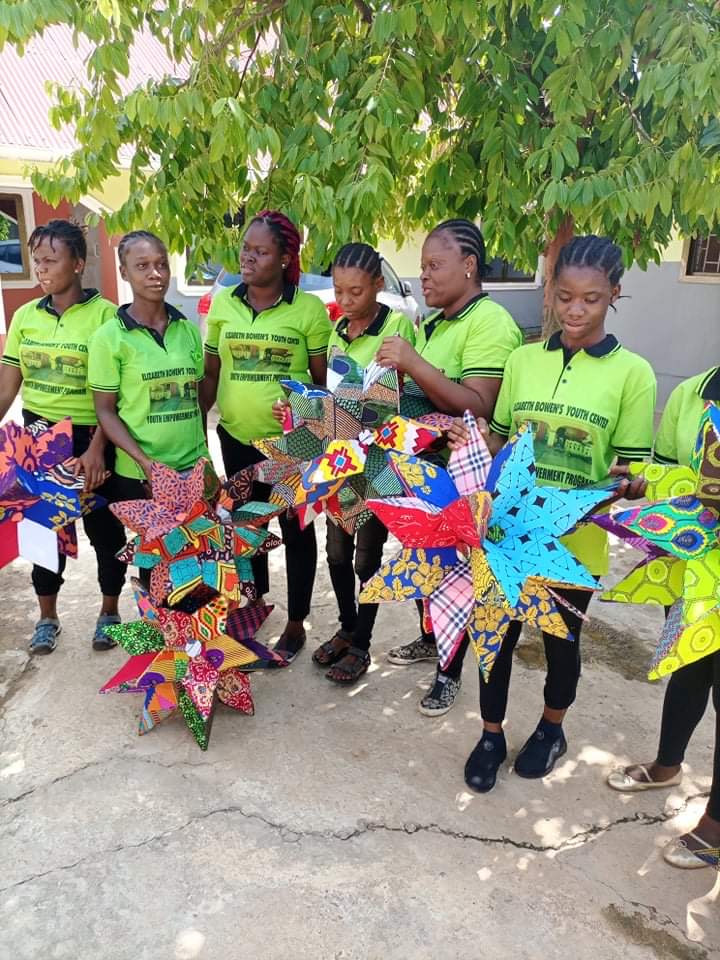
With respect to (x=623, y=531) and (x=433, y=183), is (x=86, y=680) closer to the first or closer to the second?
(x=623, y=531)

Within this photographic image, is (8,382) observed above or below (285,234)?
below

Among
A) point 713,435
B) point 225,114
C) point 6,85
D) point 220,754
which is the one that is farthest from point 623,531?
point 6,85

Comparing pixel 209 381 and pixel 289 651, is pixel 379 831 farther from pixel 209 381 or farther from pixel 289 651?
pixel 209 381

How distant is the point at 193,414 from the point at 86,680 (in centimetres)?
117


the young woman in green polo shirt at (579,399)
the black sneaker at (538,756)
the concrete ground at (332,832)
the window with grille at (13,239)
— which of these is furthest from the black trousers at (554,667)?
the window with grille at (13,239)

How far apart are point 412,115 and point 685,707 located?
2.12 meters

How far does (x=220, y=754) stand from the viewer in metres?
2.61

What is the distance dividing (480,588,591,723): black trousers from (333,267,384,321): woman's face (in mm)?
1091

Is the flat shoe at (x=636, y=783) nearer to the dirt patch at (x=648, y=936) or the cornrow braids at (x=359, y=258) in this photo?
the dirt patch at (x=648, y=936)

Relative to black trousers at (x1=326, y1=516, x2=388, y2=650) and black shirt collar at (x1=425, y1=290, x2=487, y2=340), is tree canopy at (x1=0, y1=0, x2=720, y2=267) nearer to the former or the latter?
black shirt collar at (x1=425, y1=290, x2=487, y2=340)

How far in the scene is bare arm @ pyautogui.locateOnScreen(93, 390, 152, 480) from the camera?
2711mm

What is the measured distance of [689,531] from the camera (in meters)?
1.87

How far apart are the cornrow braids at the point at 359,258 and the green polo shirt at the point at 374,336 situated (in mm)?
157

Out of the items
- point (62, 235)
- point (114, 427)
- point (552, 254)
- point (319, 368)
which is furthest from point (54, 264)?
point (552, 254)
